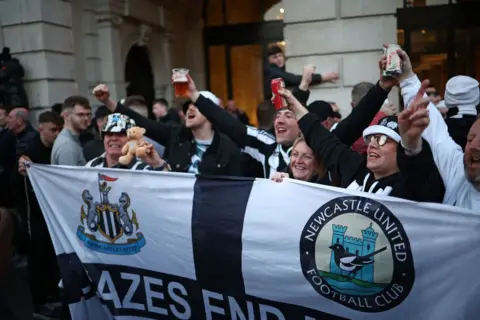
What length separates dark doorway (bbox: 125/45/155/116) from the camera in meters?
11.5

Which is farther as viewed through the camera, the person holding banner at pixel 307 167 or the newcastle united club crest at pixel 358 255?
the person holding banner at pixel 307 167

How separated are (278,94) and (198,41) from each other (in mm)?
10570

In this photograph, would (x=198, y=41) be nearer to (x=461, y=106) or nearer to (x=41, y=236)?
(x=41, y=236)

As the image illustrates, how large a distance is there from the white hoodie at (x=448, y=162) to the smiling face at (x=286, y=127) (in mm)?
866

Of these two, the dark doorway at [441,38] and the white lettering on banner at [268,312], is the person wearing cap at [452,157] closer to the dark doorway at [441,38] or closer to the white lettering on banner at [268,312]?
the white lettering on banner at [268,312]

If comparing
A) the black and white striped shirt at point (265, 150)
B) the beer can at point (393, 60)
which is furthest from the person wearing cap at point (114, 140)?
the beer can at point (393, 60)

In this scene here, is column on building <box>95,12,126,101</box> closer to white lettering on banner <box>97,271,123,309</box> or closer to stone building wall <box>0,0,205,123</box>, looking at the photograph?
stone building wall <box>0,0,205,123</box>

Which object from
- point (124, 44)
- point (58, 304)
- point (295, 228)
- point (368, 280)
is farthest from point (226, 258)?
point (124, 44)

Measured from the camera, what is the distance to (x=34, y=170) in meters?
3.89

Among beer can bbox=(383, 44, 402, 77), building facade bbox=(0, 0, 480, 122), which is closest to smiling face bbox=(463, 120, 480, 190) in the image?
beer can bbox=(383, 44, 402, 77)

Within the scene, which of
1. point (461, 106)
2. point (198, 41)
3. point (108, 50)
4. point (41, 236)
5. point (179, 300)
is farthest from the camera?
point (198, 41)

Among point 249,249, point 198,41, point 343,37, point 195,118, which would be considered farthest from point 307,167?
point 198,41

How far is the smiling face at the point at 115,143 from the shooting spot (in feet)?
13.0

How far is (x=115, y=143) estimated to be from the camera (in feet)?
13.1
